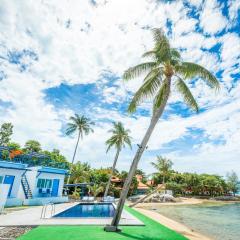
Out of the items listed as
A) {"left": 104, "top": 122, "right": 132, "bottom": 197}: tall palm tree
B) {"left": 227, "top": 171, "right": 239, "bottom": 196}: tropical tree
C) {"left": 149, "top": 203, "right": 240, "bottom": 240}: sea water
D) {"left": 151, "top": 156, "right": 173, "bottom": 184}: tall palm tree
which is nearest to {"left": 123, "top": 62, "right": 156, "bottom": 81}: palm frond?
{"left": 149, "top": 203, "right": 240, "bottom": 240}: sea water

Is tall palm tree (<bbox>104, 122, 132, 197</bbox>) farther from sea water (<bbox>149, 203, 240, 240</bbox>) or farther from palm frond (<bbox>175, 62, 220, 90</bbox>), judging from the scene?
palm frond (<bbox>175, 62, 220, 90</bbox>)

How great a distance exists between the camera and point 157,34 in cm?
1358

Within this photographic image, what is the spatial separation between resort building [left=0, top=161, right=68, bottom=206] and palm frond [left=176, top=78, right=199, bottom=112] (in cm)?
1694

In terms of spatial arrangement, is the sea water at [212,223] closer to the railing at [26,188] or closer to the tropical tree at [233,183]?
the railing at [26,188]

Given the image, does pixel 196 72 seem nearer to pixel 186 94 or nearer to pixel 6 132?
pixel 186 94

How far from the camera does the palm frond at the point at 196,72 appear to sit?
1320 centimetres

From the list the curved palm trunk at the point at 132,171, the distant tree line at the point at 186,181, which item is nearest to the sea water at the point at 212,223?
the curved palm trunk at the point at 132,171

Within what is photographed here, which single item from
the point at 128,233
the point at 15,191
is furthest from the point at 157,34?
the point at 15,191

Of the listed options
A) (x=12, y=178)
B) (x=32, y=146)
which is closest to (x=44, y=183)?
(x=12, y=178)

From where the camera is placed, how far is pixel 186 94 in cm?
1395

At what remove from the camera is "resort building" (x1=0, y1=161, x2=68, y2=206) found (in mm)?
21828

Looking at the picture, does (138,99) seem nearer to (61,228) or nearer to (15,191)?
(61,228)

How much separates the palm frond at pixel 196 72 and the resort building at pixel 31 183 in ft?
57.6

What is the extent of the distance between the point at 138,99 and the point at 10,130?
49.5 metres
